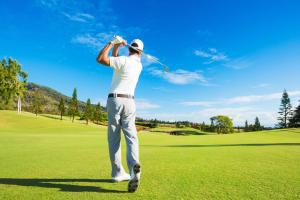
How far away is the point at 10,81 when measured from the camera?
57625mm

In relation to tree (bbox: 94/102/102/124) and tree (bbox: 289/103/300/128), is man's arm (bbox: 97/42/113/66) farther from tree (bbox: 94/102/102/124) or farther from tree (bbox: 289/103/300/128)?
tree (bbox: 94/102/102/124)

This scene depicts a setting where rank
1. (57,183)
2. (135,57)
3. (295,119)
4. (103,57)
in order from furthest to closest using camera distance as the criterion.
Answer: (295,119) → (135,57) → (103,57) → (57,183)

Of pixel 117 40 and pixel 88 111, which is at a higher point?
pixel 88 111

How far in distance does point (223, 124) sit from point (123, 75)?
11416 centimetres

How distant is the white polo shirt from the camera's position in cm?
481

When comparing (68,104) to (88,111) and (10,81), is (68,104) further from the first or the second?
(10,81)

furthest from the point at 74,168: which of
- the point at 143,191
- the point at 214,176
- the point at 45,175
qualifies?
the point at 214,176

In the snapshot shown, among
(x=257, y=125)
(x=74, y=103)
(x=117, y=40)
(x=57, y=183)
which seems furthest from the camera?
(x=257, y=125)

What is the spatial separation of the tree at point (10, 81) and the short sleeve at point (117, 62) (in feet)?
197

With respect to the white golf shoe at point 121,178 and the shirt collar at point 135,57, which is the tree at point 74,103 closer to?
the shirt collar at point 135,57

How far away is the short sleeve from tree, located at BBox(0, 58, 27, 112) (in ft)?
197

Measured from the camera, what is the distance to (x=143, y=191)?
12.9 feet

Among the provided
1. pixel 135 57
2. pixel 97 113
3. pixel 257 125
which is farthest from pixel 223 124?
pixel 135 57

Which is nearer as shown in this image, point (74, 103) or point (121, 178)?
point (121, 178)
